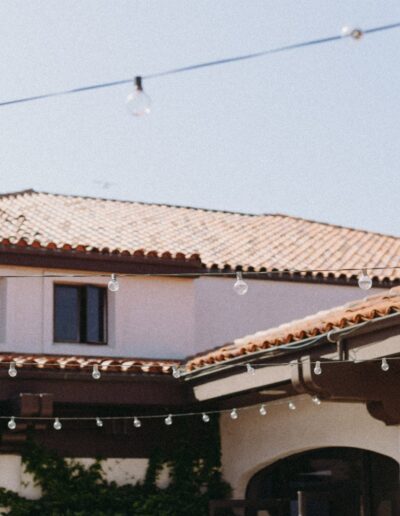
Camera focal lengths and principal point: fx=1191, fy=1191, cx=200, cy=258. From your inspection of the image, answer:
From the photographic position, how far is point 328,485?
552 inches

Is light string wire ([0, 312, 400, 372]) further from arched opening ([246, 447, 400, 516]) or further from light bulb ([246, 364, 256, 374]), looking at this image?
arched opening ([246, 447, 400, 516])

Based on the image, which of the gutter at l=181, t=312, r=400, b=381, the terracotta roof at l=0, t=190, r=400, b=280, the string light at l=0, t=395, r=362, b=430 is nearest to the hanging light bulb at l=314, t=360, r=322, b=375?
the gutter at l=181, t=312, r=400, b=381

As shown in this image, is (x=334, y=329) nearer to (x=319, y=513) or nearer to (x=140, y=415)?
(x=319, y=513)

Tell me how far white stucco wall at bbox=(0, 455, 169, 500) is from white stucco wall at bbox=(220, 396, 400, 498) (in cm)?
95

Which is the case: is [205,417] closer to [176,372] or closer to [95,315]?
[176,372]

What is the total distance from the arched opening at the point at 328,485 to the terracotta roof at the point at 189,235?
3911 mm

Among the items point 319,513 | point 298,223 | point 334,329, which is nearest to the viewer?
point 334,329

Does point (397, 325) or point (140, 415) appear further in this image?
point (140, 415)

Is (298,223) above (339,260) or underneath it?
above

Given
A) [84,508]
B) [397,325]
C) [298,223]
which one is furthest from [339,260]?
[397,325]

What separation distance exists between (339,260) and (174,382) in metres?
6.58

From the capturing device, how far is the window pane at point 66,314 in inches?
654

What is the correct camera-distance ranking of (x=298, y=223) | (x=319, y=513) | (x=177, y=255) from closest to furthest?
(x=319, y=513)
(x=177, y=255)
(x=298, y=223)

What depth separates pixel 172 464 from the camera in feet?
50.1
